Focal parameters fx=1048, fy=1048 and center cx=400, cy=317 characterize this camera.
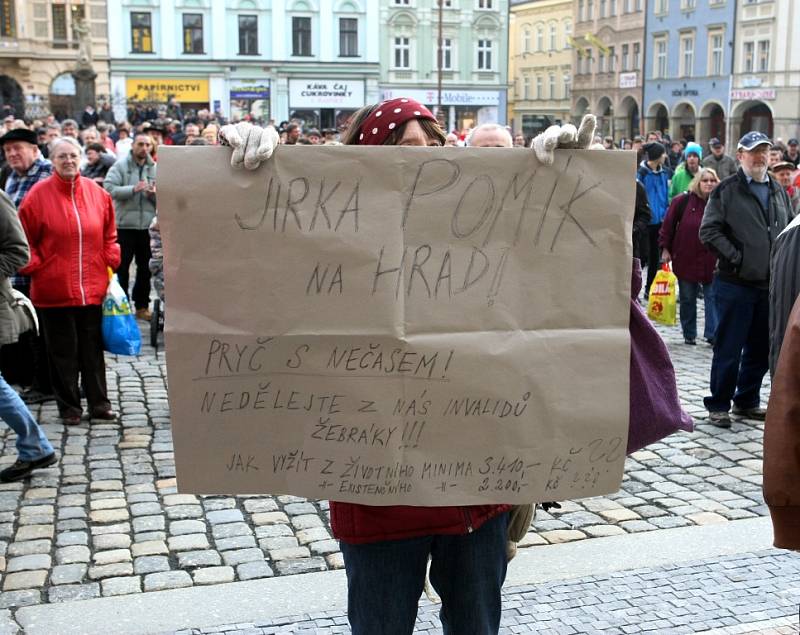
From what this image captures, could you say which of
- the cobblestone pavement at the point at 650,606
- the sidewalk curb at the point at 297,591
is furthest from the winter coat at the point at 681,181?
the cobblestone pavement at the point at 650,606

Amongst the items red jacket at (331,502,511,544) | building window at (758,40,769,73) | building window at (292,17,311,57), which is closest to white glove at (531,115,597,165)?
red jacket at (331,502,511,544)

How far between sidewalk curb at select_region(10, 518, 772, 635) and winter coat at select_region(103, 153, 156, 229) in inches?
264

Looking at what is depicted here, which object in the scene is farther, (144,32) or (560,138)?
(144,32)

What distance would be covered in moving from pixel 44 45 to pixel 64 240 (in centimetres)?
5014

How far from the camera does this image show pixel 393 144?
2607 millimetres

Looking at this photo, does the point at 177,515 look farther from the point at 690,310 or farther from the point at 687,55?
the point at 687,55

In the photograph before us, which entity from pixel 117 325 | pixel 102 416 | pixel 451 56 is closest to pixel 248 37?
pixel 451 56

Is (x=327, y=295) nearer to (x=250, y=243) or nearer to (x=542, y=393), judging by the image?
(x=250, y=243)

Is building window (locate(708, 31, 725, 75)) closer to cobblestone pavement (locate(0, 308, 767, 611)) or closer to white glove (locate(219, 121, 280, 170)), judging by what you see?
cobblestone pavement (locate(0, 308, 767, 611))

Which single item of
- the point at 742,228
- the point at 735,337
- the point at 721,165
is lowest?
the point at 735,337

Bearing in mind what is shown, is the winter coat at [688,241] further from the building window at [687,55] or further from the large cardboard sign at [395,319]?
the building window at [687,55]

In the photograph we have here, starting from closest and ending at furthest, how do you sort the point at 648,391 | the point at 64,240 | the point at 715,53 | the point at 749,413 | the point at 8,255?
the point at 648,391 → the point at 8,255 → the point at 64,240 → the point at 749,413 → the point at 715,53

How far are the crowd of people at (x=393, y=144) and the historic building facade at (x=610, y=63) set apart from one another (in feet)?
166

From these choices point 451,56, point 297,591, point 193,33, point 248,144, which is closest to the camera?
point 248,144
